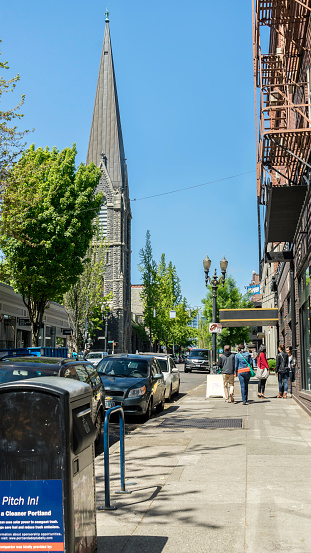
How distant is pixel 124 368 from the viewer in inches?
612

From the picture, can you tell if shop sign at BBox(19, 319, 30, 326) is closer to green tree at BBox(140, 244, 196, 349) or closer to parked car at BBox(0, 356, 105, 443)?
parked car at BBox(0, 356, 105, 443)

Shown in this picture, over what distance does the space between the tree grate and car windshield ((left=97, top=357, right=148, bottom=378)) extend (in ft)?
5.63

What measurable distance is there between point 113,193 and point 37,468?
85.2 m

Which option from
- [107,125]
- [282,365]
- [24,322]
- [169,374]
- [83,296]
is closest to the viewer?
[282,365]

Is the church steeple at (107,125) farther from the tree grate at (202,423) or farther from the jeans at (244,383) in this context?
the tree grate at (202,423)

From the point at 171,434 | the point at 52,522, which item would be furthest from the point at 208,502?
the point at 171,434

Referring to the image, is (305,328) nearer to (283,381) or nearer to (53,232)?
(283,381)

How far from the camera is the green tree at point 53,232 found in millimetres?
32375

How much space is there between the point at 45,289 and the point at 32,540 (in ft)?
100

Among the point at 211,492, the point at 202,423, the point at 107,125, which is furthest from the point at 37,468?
the point at 107,125

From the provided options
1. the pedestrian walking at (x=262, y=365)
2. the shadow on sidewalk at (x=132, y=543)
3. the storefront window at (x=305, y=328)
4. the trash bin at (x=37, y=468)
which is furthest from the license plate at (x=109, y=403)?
the trash bin at (x=37, y=468)

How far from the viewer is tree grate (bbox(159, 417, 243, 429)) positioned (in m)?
12.7

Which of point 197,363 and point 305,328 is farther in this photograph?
point 197,363

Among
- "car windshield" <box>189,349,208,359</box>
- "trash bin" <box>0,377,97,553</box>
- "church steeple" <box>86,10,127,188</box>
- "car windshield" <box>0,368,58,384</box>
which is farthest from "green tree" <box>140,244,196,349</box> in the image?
"trash bin" <box>0,377,97,553</box>
